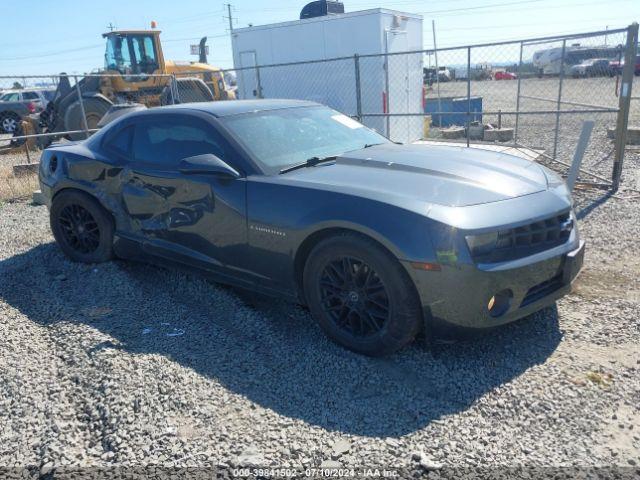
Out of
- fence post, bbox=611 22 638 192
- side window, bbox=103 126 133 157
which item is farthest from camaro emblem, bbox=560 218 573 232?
fence post, bbox=611 22 638 192

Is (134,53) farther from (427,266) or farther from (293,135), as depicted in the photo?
(427,266)

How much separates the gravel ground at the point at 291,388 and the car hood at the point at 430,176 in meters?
0.99

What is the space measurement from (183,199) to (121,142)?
1.06 m

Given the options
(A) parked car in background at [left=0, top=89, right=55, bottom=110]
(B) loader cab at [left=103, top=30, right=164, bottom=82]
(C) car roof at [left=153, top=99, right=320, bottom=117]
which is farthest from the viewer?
(A) parked car in background at [left=0, top=89, right=55, bottom=110]

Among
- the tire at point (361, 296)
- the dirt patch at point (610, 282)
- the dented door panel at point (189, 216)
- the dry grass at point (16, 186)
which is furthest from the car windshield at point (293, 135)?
the dry grass at point (16, 186)

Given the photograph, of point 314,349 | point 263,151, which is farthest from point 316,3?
point 314,349

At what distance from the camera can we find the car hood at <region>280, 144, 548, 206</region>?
3.31 metres

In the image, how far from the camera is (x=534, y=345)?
3473mm

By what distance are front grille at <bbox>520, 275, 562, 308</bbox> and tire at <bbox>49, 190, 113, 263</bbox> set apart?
3612mm

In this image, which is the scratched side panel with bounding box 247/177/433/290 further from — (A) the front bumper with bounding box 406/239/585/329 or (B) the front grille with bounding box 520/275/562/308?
(B) the front grille with bounding box 520/275/562/308

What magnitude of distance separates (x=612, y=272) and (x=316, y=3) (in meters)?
9.82

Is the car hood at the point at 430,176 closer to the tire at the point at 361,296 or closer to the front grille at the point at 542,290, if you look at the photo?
the tire at the point at 361,296

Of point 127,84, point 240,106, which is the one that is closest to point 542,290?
point 240,106

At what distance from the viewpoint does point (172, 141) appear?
443cm
